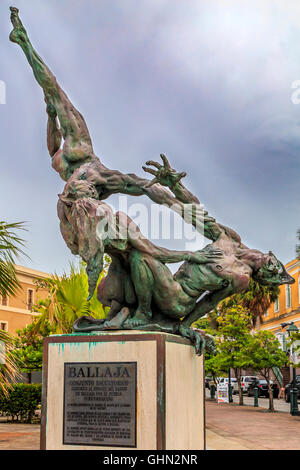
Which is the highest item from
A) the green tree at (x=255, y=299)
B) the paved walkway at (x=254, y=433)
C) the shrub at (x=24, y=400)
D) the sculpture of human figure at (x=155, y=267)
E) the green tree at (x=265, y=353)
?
the green tree at (x=255, y=299)

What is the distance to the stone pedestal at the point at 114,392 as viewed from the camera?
5.20m

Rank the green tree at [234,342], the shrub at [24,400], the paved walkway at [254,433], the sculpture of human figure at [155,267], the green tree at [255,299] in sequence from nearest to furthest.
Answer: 1. the sculpture of human figure at [155,267]
2. the paved walkway at [254,433]
3. the shrub at [24,400]
4. the green tree at [234,342]
5. the green tree at [255,299]

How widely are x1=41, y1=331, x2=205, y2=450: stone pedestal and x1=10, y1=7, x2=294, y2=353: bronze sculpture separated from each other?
1.18ft

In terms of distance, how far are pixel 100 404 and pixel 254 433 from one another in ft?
36.4

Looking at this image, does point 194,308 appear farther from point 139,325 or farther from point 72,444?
point 72,444

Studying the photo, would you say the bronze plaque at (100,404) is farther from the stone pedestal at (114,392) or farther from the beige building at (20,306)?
the beige building at (20,306)

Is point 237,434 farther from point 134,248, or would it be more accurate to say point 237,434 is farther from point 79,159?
point 79,159

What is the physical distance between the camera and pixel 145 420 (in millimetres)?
5168

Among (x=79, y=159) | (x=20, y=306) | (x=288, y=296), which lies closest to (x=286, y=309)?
(x=288, y=296)

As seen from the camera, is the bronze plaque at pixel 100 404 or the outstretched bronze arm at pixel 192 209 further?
the outstretched bronze arm at pixel 192 209

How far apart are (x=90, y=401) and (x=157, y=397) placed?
0.69 m

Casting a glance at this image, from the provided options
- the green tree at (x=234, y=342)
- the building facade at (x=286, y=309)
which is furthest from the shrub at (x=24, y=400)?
the building facade at (x=286, y=309)

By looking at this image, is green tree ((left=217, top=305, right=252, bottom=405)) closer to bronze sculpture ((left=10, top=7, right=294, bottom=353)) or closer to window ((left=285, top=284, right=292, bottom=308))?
window ((left=285, top=284, right=292, bottom=308))
